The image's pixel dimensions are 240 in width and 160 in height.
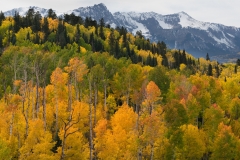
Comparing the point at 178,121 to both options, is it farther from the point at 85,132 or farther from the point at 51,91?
the point at 51,91

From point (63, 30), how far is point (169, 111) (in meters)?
104

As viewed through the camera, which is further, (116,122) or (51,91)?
(51,91)

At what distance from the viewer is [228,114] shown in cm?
8275

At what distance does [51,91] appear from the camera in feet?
218

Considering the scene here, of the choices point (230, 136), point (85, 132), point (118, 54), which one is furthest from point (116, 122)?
point (118, 54)

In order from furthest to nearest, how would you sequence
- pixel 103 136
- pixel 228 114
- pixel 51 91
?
pixel 228 114, pixel 51 91, pixel 103 136

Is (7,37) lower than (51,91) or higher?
higher

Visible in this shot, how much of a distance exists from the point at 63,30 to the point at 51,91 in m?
80.0

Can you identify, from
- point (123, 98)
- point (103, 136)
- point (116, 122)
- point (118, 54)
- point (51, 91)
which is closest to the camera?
point (103, 136)

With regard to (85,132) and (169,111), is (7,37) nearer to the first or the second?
(85,132)

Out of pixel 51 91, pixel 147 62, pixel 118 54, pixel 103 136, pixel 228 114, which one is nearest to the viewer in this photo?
pixel 103 136

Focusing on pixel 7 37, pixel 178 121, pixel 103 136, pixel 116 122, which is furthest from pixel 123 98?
pixel 7 37

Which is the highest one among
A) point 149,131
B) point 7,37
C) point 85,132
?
point 7,37

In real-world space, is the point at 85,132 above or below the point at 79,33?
below
